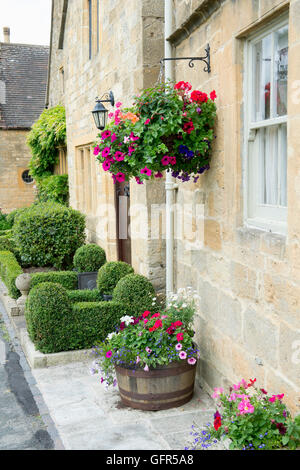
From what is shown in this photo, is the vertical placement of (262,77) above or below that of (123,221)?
above

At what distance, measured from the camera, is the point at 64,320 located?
6.38 meters

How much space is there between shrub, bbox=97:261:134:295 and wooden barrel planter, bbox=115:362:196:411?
287cm

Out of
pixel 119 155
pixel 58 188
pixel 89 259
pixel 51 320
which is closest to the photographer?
pixel 119 155

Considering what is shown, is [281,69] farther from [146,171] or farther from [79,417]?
[79,417]

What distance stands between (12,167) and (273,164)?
21781mm

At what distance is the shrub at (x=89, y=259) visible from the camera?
31.1ft

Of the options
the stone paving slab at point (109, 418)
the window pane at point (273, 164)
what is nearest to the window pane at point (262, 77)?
the window pane at point (273, 164)

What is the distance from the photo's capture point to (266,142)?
410cm

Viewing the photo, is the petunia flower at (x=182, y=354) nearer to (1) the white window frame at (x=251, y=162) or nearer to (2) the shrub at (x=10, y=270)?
(1) the white window frame at (x=251, y=162)

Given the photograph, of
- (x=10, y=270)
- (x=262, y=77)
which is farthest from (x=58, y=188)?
(x=262, y=77)

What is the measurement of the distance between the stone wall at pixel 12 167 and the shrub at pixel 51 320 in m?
18.7

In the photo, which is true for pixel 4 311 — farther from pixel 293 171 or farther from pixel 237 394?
pixel 293 171
